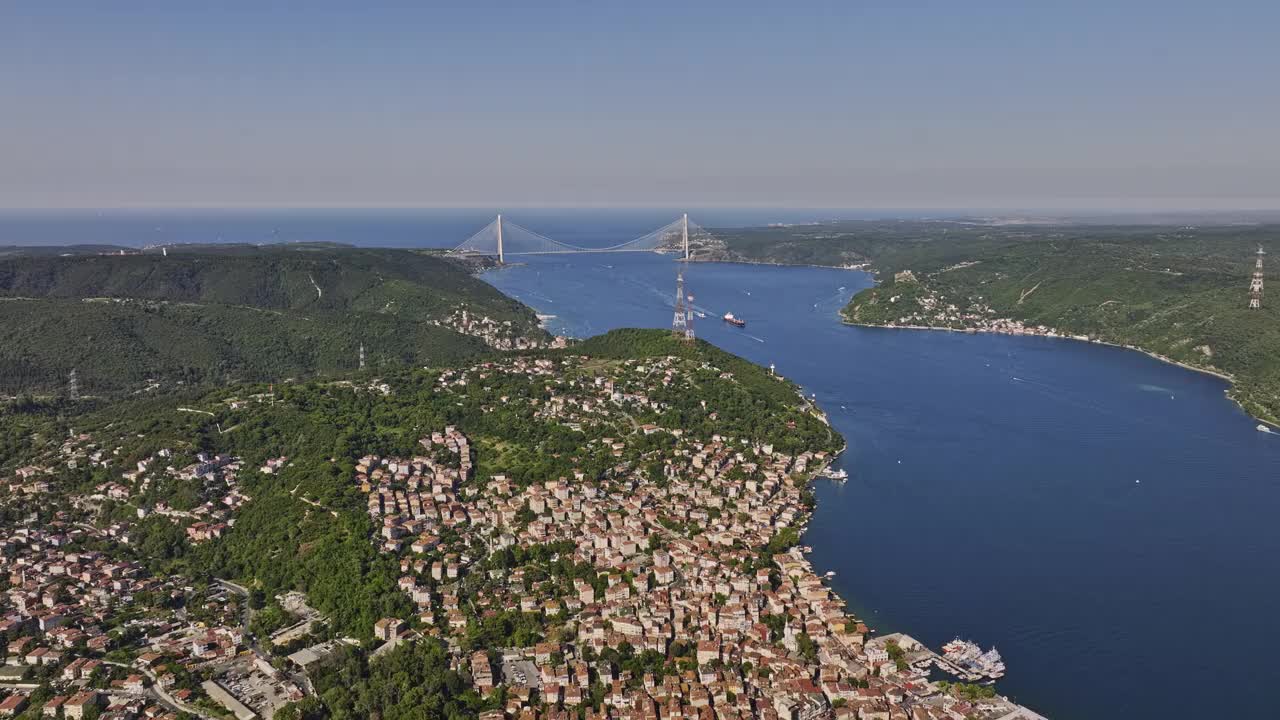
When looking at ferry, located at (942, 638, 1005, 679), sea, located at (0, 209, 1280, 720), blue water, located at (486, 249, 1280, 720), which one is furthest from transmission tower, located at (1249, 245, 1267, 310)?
ferry, located at (942, 638, 1005, 679)

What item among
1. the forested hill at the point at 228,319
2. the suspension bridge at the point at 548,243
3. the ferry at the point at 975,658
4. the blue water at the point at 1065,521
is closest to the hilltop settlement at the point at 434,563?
the ferry at the point at 975,658

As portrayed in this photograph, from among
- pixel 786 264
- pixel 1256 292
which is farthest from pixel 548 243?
pixel 1256 292

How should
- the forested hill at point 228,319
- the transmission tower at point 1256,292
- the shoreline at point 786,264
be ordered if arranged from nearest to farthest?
the forested hill at point 228,319, the transmission tower at point 1256,292, the shoreline at point 786,264

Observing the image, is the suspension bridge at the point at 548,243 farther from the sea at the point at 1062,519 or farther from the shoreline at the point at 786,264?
the sea at the point at 1062,519

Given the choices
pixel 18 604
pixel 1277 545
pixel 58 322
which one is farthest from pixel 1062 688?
pixel 58 322

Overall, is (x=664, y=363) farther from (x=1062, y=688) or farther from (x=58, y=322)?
(x=58, y=322)

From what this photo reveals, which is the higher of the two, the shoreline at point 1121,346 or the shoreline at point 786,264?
the shoreline at point 786,264

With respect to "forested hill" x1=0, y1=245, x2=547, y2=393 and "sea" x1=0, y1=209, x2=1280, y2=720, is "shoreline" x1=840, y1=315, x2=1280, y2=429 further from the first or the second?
"forested hill" x1=0, y1=245, x2=547, y2=393
